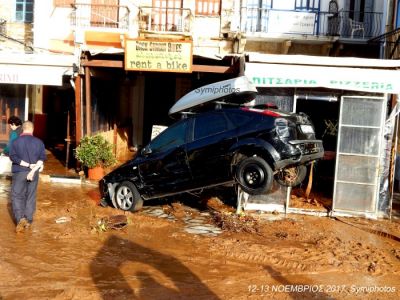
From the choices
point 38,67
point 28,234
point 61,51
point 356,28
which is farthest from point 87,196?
point 356,28

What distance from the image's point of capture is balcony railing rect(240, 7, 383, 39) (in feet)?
57.1

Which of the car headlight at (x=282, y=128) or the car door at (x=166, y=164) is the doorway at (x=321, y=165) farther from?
the car door at (x=166, y=164)

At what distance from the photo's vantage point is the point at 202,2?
17.6 meters

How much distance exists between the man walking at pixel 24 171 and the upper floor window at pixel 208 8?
11060mm

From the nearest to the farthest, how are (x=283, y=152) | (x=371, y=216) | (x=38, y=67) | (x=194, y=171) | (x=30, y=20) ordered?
1. (x=283, y=152)
2. (x=194, y=171)
3. (x=371, y=216)
4. (x=38, y=67)
5. (x=30, y=20)

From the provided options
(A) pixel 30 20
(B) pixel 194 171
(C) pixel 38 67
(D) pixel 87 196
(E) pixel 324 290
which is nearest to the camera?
(E) pixel 324 290

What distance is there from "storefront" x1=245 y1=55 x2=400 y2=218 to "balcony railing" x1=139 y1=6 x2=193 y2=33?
820 centimetres

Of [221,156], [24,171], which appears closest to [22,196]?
[24,171]

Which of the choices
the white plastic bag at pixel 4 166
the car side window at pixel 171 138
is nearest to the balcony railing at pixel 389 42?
the car side window at pixel 171 138

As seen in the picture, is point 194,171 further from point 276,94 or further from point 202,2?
point 202,2

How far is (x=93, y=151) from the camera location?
12031 millimetres

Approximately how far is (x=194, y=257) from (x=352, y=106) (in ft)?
15.9

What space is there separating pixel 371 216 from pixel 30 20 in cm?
1413

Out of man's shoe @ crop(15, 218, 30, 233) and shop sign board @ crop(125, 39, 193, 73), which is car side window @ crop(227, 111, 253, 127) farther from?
man's shoe @ crop(15, 218, 30, 233)
